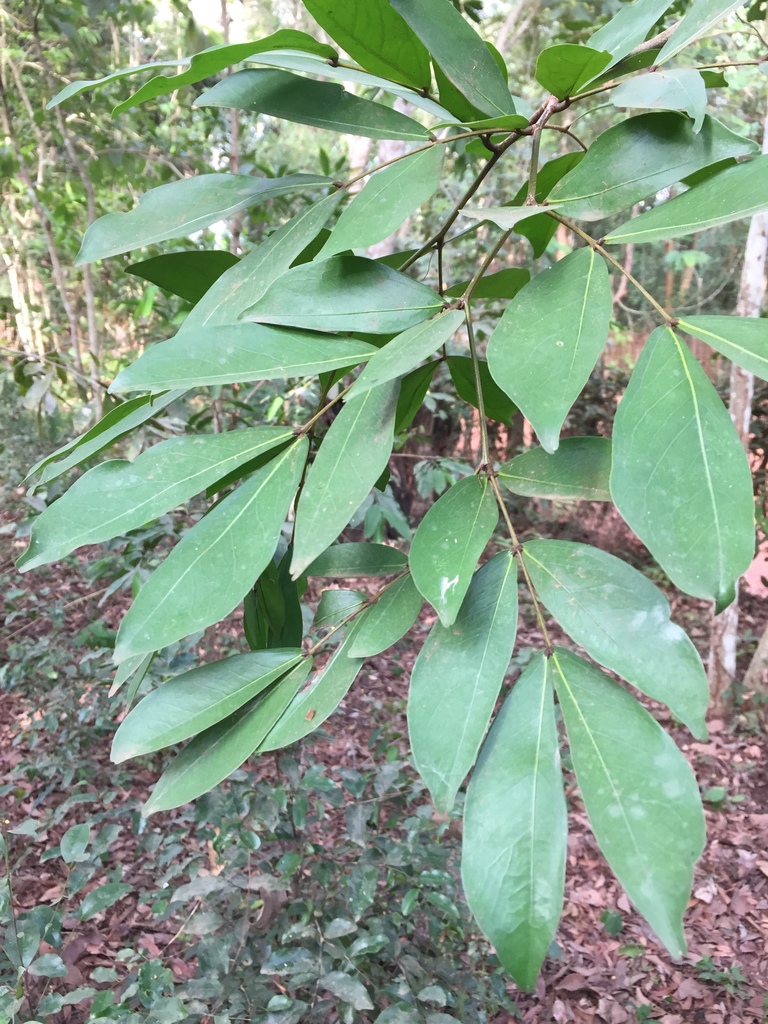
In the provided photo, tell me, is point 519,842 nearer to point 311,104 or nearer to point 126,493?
point 126,493

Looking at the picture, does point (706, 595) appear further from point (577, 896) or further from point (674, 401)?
point (577, 896)

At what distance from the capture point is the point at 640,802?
29cm

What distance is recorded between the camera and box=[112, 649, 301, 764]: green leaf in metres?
0.40

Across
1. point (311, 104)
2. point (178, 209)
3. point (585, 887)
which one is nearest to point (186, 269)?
point (178, 209)

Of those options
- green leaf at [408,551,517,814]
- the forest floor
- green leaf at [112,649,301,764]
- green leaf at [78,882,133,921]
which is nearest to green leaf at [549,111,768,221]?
green leaf at [408,551,517,814]

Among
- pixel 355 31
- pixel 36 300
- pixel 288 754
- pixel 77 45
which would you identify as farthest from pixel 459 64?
pixel 36 300

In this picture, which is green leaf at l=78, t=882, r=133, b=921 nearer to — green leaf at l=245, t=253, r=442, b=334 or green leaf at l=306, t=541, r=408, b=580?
green leaf at l=306, t=541, r=408, b=580

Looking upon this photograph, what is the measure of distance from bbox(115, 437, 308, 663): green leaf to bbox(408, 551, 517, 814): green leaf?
11cm

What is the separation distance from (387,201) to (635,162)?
0.15 meters

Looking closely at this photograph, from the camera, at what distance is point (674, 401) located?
1.11 feet

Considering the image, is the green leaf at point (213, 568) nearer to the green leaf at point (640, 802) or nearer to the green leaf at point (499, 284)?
the green leaf at point (640, 802)

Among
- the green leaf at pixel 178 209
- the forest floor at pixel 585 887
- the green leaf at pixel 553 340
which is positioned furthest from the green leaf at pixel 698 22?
the forest floor at pixel 585 887

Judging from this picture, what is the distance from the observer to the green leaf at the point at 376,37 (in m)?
0.42

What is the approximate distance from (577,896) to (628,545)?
2414mm
